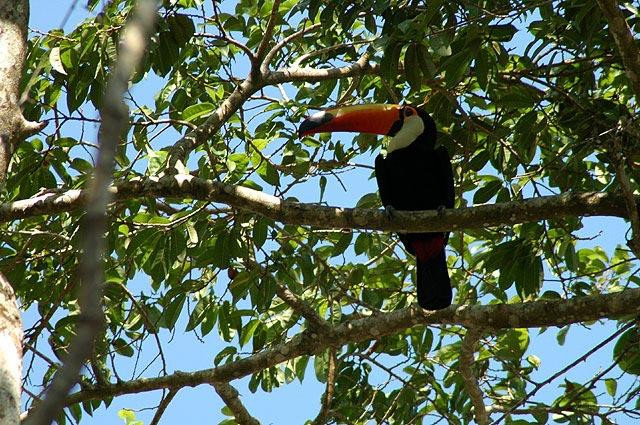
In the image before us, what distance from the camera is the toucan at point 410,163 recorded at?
16.6ft

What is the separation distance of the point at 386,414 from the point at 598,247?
6.11ft

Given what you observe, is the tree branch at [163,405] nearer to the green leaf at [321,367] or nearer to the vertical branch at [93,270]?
the green leaf at [321,367]

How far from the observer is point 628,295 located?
367 cm

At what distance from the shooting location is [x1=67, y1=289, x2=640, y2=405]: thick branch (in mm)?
3734

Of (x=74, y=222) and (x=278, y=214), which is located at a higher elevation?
(x=74, y=222)

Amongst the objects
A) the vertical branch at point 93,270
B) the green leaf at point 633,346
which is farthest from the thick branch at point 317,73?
the vertical branch at point 93,270

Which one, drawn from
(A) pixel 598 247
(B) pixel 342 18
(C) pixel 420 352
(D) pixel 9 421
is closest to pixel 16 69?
(D) pixel 9 421

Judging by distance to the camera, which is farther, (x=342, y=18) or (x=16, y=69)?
(x=342, y=18)

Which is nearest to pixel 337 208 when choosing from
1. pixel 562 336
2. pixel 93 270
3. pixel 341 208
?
pixel 341 208

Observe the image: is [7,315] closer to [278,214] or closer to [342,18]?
[278,214]

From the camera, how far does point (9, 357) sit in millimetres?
2346

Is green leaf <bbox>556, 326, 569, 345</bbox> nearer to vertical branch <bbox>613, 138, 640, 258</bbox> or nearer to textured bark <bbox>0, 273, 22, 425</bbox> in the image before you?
A: vertical branch <bbox>613, 138, 640, 258</bbox>

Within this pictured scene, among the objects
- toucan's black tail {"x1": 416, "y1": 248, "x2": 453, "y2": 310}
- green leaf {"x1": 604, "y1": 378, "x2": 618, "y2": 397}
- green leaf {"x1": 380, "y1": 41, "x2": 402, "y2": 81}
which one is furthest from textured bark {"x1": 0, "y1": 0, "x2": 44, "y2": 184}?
green leaf {"x1": 604, "y1": 378, "x2": 618, "y2": 397}

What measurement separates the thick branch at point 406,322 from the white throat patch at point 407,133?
1304mm
